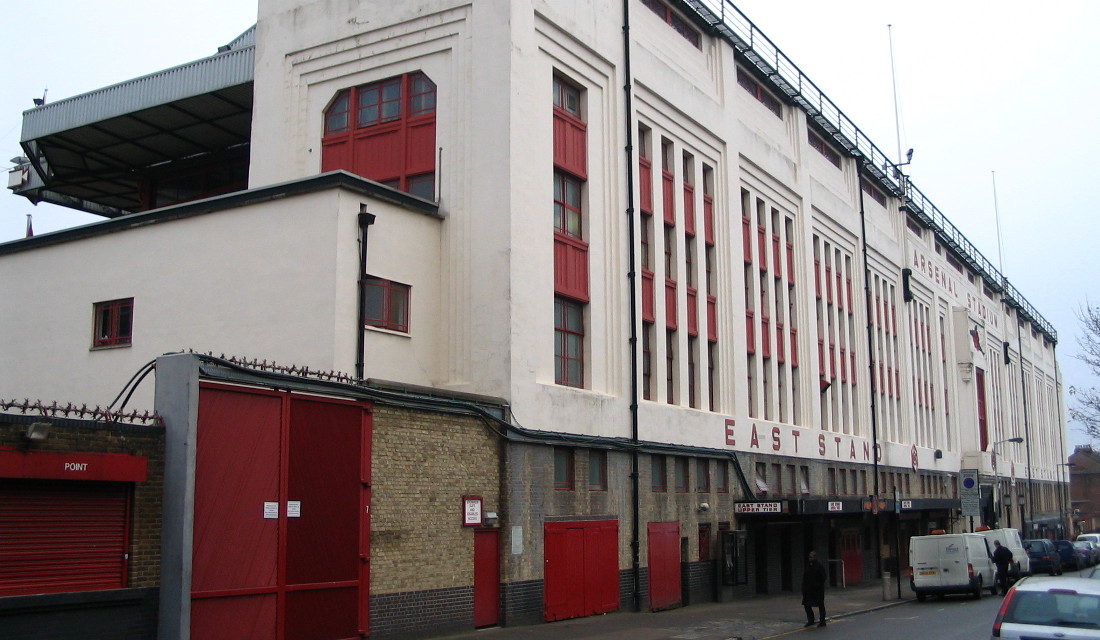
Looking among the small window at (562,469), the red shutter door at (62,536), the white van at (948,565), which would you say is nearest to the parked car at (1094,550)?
the white van at (948,565)

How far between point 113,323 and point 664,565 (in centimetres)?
1460

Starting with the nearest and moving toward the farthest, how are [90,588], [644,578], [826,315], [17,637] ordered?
[17,637], [90,588], [644,578], [826,315]

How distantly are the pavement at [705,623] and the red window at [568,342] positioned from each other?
18.1 ft

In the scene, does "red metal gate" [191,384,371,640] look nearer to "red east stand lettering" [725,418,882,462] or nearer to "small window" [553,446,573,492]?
"small window" [553,446,573,492]

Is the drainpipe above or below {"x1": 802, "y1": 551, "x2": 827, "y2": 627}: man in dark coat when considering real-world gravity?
above

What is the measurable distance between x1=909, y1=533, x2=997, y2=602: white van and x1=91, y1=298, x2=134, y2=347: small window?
2274 cm

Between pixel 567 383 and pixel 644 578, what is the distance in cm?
538

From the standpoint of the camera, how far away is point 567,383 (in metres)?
25.5

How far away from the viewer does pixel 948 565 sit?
105 ft

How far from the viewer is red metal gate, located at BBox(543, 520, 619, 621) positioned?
23.2 metres

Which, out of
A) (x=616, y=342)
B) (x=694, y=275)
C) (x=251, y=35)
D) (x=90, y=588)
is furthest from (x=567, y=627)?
(x=251, y=35)

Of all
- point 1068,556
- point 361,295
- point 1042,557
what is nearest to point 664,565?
point 361,295

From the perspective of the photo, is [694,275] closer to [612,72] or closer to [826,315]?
[612,72]

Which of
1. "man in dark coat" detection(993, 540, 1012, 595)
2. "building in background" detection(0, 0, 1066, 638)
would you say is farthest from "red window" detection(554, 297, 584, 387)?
"man in dark coat" detection(993, 540, 1012, 595)
